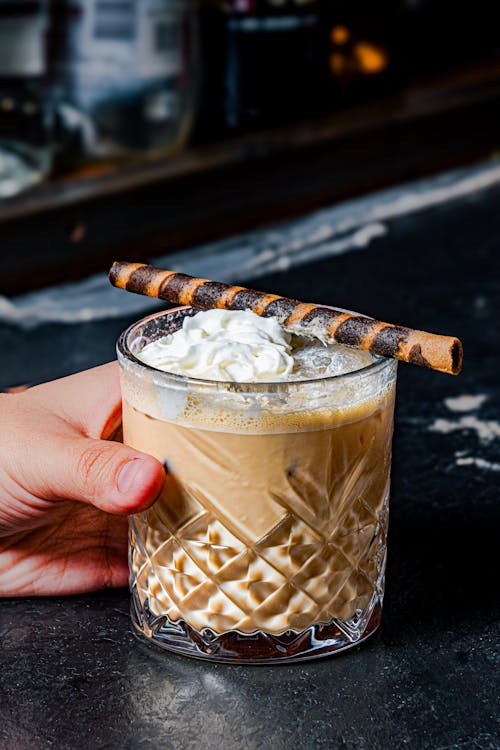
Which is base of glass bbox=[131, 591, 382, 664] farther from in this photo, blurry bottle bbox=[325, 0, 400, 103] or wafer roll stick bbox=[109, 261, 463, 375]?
blurry bottle bbox=[325, 0, 400, 103]

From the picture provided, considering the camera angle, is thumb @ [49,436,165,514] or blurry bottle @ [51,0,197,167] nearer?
thumb @ [49,436,165,514]

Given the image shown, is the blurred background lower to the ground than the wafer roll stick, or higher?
lower

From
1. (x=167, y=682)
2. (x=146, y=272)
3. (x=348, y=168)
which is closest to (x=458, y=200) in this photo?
(x=348, y=168)

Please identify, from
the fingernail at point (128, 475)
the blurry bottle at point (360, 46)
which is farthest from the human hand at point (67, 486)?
the blurry bottle at point (360, 46)

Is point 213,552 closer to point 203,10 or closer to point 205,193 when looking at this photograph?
point 205,193

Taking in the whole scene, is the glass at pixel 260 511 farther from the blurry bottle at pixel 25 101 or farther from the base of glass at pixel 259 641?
the blurry bottle at pixel 25 101

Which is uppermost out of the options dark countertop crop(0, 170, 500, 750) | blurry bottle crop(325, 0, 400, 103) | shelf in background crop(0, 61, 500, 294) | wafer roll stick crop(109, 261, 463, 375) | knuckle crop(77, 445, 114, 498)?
wafer roll stick crop(109, 261, 463, 375)

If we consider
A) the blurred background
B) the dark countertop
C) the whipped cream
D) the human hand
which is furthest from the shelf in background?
the whipped cream
